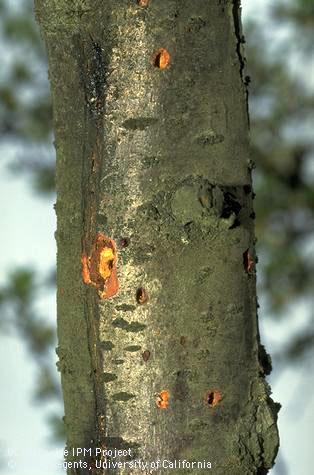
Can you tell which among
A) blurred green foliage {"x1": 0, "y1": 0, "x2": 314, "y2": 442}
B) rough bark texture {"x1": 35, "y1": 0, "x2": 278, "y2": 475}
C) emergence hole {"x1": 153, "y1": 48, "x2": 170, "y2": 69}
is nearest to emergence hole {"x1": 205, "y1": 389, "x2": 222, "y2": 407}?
rough bark texture {"x1": 35, "y1": 0, "x2": 278, "y2": 475}

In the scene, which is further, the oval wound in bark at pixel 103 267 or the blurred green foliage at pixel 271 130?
the blurred green foliage at pixel 271 130

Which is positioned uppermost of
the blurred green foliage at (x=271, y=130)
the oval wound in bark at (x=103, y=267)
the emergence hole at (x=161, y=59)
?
the blurred green foliage at (x=271, y=130)

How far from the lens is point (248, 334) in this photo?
0.61m

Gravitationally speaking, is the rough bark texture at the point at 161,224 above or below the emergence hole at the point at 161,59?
below

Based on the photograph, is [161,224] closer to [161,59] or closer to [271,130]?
[161,59]

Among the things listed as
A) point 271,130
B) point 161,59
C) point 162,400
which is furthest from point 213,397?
point 271,130

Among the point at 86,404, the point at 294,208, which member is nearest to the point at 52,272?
the point at 294,208

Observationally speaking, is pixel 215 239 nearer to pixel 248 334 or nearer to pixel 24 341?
pixel 248 334

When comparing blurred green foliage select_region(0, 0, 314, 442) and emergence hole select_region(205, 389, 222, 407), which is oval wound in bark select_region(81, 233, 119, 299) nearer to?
emergence hole select_region(205, 389, 222, 407)

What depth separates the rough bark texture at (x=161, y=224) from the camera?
58 centimetres

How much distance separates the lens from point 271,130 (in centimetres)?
225

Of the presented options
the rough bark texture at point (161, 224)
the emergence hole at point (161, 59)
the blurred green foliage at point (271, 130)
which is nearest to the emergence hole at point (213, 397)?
the rough bark texture at point (161, 224)

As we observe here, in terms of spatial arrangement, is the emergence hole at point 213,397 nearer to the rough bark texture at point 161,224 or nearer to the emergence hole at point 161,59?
the rough bark texture at point 161,224

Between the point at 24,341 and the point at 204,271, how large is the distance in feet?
4.77
